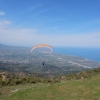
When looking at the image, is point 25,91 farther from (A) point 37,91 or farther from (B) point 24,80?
(B) point 24,80

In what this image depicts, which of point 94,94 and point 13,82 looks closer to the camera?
point 94,94

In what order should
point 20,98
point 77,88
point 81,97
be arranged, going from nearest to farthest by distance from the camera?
point 81,97 → point 20,98 → point 77,88

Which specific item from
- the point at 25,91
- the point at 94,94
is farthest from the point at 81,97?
the point at 25,91

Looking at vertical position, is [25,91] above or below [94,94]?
below

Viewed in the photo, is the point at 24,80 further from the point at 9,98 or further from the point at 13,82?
the point at 9,98

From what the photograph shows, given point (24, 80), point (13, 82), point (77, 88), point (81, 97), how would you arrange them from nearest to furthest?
point (81, 97)
point (77, 88)
point (13, 82)
point (24, 80)

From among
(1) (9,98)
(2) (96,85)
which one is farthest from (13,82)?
(2) (96,85)

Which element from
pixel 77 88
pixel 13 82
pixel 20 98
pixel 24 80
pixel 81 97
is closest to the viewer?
pixel 81 97

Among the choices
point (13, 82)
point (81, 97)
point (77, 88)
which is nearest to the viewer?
point (81, 97)

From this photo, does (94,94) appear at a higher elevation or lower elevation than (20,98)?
higher
